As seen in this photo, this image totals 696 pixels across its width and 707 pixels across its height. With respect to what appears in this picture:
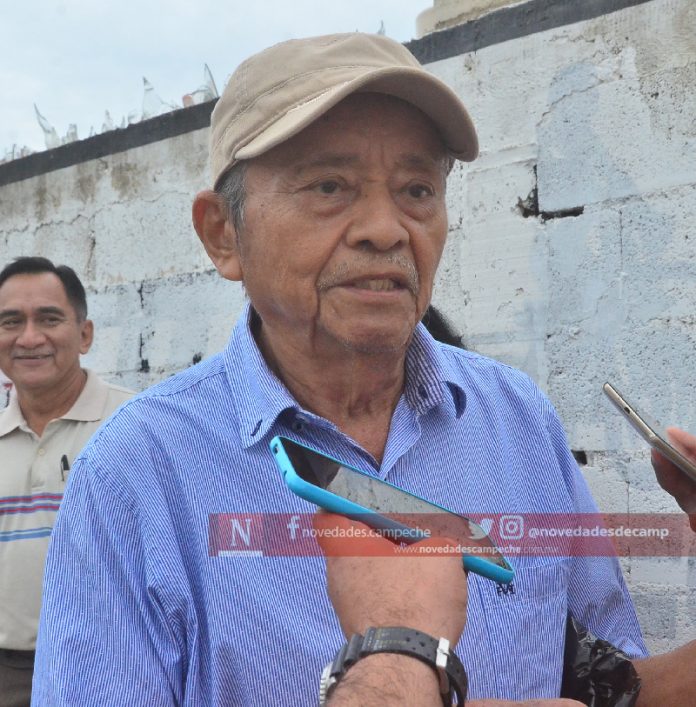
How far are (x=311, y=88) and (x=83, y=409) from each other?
2.55m

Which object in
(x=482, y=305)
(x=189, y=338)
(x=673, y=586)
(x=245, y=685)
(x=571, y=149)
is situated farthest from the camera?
(x=189, y=338)

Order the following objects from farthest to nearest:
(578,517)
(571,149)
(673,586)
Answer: (571,149)
(673,586)
(578,517)

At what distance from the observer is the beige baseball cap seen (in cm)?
141

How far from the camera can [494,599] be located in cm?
141

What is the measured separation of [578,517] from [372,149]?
2.57 ft

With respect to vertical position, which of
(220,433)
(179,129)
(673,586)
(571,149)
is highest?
(179,129)

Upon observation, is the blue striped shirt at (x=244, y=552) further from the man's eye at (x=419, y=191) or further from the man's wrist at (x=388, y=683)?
the man's eye at (x=419, y=191)

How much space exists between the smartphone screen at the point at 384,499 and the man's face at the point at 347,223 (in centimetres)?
42

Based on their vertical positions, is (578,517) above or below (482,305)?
below

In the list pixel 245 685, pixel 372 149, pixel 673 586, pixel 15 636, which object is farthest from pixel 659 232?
pixel 15 636

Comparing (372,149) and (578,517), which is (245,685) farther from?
(372,149)

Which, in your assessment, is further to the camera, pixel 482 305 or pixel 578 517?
pixel 482 305

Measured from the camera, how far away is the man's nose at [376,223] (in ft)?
4.80

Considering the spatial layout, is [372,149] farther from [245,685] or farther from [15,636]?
[15,636]
